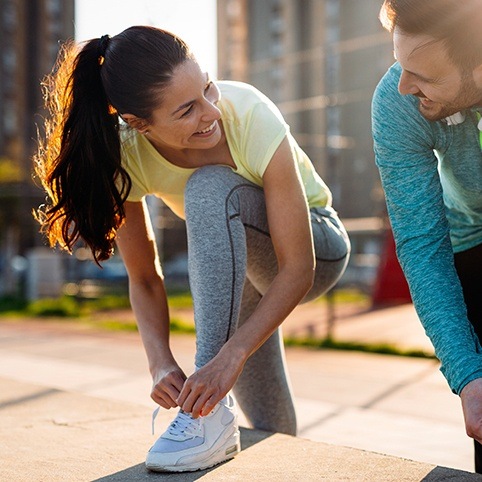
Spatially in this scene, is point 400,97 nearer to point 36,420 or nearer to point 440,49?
point 440,49

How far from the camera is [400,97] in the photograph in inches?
54.9

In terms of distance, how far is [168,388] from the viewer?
145 cm

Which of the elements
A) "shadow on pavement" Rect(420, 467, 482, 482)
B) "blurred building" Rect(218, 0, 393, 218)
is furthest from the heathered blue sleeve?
"blurred building" Rect(218, 0, 393, 218)

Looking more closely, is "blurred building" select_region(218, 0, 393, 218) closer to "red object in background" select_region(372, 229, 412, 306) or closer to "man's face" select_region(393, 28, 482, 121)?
"red object in background" select_region(372, 229, 412, 306)

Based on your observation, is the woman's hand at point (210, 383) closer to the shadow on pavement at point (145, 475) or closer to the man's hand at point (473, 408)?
the shadow on pavement at point (145, 475)

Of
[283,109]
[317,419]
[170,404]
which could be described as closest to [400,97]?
[170,404]

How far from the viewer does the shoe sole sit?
4.73 feet

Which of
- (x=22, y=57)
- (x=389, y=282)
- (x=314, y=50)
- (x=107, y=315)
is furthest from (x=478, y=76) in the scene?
(x=22, y=57)

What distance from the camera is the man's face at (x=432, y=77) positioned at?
4.00ft

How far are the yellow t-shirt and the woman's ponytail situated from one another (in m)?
0.06

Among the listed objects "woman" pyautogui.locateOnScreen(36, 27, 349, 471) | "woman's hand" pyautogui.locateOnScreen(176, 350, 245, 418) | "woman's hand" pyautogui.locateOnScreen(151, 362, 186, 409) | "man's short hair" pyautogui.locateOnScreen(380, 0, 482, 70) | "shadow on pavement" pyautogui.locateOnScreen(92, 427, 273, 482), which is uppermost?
"man's short hair" pyautogui.locateOnScreen(380, 0, 482, 70)

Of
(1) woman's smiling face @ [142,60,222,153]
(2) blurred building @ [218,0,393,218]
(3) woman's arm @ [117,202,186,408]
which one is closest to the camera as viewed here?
(1) woman's smiling face @ [142,60,222,153]

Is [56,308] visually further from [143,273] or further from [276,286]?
[276,286]

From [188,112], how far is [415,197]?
45cm
